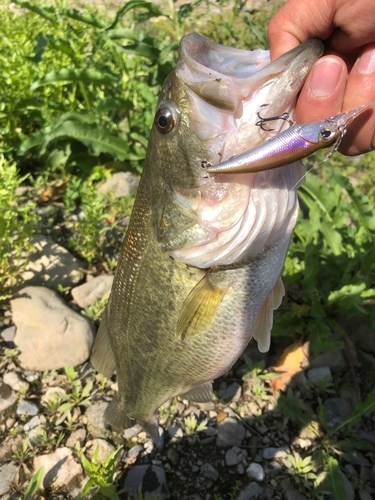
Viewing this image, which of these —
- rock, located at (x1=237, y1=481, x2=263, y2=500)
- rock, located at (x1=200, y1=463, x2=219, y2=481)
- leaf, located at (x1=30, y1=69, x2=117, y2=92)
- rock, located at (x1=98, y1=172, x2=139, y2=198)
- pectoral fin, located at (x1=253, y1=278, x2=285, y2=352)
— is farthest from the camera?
rock, located at (x1=98, y1=172, x2=139, y2=198)

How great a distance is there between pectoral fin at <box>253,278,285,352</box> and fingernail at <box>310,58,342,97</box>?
0.85 meters

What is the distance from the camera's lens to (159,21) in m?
8.44

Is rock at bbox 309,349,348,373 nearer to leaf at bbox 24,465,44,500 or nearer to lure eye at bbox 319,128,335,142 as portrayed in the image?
leaf at bbox 24,465,44,500

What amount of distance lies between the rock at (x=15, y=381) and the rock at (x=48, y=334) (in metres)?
0.10

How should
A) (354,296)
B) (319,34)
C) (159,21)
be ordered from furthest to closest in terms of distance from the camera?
(159,21)
(354,296)
(319,34)

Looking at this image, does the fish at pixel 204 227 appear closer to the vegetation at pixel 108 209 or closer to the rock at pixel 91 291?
the vegetation at pixel 108 209

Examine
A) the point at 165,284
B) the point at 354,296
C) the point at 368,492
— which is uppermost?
the point at 165,284

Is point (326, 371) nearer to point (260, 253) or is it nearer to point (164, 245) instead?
point (260, 253)

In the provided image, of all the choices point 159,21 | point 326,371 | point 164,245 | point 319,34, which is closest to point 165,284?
point 164,245

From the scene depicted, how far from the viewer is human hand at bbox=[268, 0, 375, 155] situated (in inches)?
54.9

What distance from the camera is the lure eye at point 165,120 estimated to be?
56.2 inches

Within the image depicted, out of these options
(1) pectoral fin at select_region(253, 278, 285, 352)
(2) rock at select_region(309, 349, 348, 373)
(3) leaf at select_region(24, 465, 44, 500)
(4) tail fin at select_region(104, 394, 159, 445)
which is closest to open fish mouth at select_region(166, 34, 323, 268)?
(1) pectoral fin at select_region(253, 278, 285, 352)

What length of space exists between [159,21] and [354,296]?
26.3 feet

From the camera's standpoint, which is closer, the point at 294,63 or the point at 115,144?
the point at 294,63
